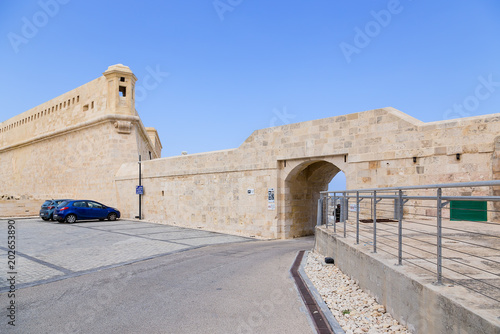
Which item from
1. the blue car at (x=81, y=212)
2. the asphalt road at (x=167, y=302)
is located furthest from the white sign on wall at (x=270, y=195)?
the blue car at (x=81, y=212)

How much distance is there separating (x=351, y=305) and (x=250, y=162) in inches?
435

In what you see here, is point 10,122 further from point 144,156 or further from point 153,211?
point 153,211

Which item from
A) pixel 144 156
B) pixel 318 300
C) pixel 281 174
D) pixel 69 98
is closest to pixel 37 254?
pixel 318 300

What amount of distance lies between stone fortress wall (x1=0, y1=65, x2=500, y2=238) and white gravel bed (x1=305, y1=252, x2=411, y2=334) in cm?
564

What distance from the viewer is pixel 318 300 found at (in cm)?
528

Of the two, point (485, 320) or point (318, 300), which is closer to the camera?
point (485, 320)

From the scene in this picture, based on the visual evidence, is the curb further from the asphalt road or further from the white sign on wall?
the white sign on wall

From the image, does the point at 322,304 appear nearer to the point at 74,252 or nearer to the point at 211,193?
the point at 74,252

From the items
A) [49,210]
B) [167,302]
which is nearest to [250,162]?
[167,302]

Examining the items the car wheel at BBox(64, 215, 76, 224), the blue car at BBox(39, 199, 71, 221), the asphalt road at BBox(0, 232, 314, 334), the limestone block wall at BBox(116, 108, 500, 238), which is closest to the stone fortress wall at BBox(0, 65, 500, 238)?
the limestone block wall at BBox(116, 108, 500, 238)

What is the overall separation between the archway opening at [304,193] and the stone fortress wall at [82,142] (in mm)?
14864

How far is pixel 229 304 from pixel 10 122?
49.0 metres

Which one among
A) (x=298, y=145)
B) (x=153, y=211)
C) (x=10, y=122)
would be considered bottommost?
(x=153, y=211)

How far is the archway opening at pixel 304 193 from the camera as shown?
590 inches
